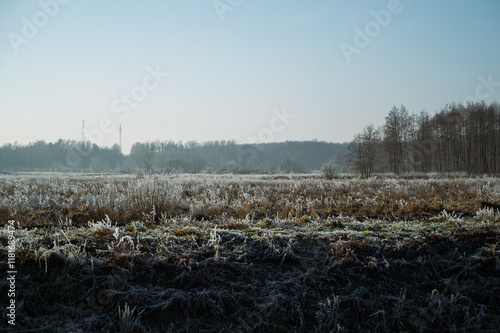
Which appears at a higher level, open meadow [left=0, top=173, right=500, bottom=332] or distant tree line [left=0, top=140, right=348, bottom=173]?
distant tree line [left=0, top=140, right=348, bottom=173]

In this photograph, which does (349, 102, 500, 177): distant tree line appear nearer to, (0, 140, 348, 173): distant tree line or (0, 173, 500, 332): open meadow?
(0, 140, 348, 173): distant tree line

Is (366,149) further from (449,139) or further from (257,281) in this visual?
(257,281)

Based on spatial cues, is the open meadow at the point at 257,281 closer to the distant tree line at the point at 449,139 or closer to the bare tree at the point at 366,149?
the bare tree at the point at 366,149

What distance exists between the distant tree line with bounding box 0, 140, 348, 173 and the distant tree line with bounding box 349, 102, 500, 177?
11188mm

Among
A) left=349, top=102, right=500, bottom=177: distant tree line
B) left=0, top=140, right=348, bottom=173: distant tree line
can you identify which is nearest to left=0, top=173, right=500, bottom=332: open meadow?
left=349, top=102, right=500, bottom=177: distant tree line

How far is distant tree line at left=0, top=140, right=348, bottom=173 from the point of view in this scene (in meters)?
93.1

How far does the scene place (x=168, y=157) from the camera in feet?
445

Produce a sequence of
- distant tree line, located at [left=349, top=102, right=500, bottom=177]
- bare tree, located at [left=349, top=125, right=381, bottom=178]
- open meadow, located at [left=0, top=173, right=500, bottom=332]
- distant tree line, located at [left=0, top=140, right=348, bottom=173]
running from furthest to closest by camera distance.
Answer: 1. distant tree line, located at [left=0, top=140, right=348, bottom=173]
2. distant tree line, located at [left=349, top=102, right=500, bottom=177]
3. bare tree, located at [left=349, top=125, right=381, bottom=178]
4. open meadow, located at [left=0, top=173, right=500, bottom=332]

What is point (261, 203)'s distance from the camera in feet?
32.8

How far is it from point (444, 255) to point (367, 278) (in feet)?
4.12

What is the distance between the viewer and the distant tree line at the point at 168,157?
93.1 metres

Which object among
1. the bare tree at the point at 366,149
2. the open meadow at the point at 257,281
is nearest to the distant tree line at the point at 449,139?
the bare tree at the point at 366,149

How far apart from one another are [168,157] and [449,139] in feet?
364

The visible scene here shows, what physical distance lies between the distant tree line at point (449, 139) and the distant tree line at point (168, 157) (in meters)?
11.2
